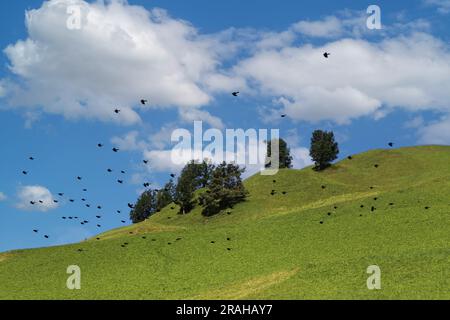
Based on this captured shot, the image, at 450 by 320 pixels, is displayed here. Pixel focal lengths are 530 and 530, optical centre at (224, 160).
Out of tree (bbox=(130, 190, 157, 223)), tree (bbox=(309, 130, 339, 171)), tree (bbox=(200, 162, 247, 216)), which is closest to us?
tree (bbox=(200, 162, 247, 216))

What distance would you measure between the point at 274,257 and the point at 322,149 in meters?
90.5

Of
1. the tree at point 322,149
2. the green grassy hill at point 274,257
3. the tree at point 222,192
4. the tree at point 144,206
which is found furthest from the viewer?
the tree at point 144,206

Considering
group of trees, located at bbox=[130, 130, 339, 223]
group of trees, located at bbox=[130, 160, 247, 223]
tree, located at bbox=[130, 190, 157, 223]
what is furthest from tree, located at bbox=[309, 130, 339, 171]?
tree, located at bbox=[130, 190, 157, 223]

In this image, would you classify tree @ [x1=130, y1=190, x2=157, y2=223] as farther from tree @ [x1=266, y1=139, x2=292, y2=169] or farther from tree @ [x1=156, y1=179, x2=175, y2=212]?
tree @ [x1=266, y1=139, x2=292, y2=169]

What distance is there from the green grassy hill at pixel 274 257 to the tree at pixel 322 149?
37.2 m

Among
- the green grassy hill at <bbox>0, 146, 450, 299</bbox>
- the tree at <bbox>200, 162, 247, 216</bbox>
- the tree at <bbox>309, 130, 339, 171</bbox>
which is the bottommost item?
the green grassy hill at <bbox>0, 146, 450, 299</bbox>

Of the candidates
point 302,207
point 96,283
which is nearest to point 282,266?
point 96,283

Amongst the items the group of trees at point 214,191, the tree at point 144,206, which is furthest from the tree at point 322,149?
the tree at point 144,206

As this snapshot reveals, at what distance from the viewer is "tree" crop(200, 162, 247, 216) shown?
396 feet

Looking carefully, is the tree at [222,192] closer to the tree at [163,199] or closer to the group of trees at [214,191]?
the group of trees at [214,191]

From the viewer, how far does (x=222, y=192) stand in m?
120

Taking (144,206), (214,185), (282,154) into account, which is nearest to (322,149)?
(282,154)

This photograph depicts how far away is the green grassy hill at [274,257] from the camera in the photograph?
46250 mm

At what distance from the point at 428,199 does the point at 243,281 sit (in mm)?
49125
